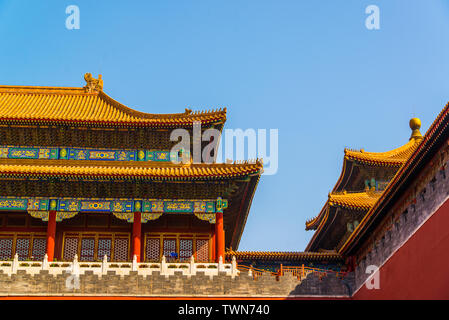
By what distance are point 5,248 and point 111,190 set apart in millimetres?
4644

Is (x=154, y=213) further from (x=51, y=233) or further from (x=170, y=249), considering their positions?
(x=51, y=233)

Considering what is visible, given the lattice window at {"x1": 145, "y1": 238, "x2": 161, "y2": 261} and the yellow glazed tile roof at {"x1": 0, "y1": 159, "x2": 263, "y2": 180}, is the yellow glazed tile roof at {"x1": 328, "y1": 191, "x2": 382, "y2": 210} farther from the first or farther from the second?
the lattice window at {"x1": 145, "y1": 238, "x2": 161, "y2": 261}

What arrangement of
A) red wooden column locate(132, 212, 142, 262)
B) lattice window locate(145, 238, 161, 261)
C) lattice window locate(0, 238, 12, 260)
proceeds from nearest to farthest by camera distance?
red wooden column locate(132, 212, 142, 262), lattice window locate(0, 238, 12, 260), lattice window locate(145, 238, 161, 261)

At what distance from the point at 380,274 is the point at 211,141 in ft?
34.5

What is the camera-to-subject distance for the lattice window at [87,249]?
2712 cm

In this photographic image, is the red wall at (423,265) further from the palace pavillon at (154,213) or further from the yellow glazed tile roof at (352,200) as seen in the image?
the yellow glazed tile roof at (352,200)

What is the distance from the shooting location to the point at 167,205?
2744 cm

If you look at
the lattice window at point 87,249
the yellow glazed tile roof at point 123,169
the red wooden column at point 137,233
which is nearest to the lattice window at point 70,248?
the lattice window at point 87,249

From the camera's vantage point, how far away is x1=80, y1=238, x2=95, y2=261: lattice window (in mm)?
27122

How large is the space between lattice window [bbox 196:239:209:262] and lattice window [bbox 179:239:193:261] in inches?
10.8

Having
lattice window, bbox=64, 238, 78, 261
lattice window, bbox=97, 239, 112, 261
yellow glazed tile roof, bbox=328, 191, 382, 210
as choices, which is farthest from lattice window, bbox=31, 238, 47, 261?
yellow glazed tile roof, bbox=328, 191, 382, 210

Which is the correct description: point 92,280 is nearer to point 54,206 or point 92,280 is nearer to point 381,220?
point 54,206

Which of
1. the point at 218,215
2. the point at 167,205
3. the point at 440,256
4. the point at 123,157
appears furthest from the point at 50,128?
the point at 440,256

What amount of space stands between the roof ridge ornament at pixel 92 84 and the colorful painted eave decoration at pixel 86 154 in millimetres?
5397
